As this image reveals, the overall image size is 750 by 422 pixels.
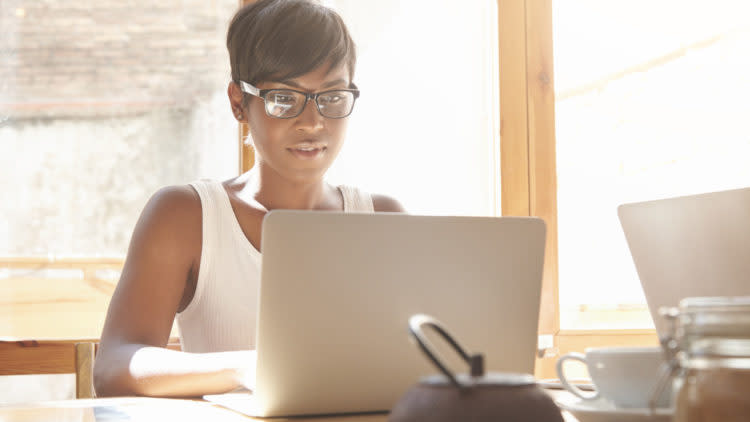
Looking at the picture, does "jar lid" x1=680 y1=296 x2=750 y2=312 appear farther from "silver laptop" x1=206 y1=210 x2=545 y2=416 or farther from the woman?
the woman

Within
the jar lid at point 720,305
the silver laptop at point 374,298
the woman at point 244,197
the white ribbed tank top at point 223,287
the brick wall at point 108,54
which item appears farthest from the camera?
the brick wall at point 108,54

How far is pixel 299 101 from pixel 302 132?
0.07 m

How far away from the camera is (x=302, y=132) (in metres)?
1.65

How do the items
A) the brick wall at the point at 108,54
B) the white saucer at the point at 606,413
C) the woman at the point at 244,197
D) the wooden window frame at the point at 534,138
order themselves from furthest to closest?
1. the wooden window frame at the point at 534,138
2. the brick wall at the point at 108,54
3. the woman at the point at 244,197
4. the white saucer at the point at 606,413

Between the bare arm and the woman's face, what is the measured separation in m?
0.18

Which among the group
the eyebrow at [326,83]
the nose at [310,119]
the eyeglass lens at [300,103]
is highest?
the eyebrow at [326,83]

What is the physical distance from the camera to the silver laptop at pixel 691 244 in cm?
106

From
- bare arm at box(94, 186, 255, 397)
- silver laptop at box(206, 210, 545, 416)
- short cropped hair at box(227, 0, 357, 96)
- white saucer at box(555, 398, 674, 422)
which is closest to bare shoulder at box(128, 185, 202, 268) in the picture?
bare arm at box(94, 186, 255, 397)

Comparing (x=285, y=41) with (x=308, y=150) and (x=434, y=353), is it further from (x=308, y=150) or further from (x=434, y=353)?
(x=434, y=353)

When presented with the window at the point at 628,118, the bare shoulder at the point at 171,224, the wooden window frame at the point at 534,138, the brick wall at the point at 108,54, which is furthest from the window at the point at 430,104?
the bare shoulder at the point at 171,224

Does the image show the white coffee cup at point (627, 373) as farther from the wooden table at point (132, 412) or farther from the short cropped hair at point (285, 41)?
the short cropped hair at point (285, 41)

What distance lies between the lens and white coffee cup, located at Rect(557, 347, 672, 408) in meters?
0.75

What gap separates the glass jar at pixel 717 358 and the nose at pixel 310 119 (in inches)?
46.4

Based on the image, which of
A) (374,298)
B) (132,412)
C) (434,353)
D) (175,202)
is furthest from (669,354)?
(175,202)
